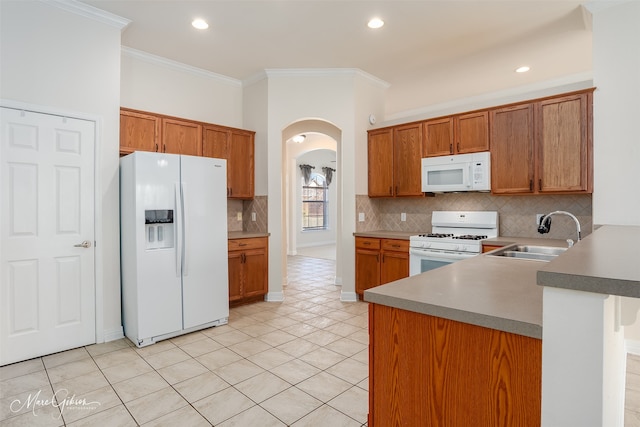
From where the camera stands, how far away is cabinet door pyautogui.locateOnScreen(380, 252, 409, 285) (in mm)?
4105

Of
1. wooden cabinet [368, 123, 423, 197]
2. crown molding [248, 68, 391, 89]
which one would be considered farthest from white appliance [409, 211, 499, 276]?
crown molding [248, 68, 391, 89]

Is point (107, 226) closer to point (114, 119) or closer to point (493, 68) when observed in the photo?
point (114, 119)

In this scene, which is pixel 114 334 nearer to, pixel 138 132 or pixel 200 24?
pixel 138 132

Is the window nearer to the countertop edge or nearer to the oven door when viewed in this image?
the oven door

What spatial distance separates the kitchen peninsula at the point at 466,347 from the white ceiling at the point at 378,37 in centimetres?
284

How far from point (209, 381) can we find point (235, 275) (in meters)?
1.81

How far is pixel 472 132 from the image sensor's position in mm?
3963

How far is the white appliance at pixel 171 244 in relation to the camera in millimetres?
3061

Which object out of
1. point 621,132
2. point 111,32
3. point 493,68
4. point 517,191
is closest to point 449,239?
point 517,191

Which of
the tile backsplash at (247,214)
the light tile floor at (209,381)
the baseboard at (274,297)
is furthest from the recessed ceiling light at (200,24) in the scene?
the baseboard at (274,297)

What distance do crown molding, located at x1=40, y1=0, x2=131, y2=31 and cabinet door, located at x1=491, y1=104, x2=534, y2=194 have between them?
13.1ft

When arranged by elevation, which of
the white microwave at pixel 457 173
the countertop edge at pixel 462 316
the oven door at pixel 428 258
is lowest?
the oven door at pixel 428 258

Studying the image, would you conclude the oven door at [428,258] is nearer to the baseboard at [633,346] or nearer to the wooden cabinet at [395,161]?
the wooden cabinet at [395,161]

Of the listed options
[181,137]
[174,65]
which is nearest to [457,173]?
[181,137]
